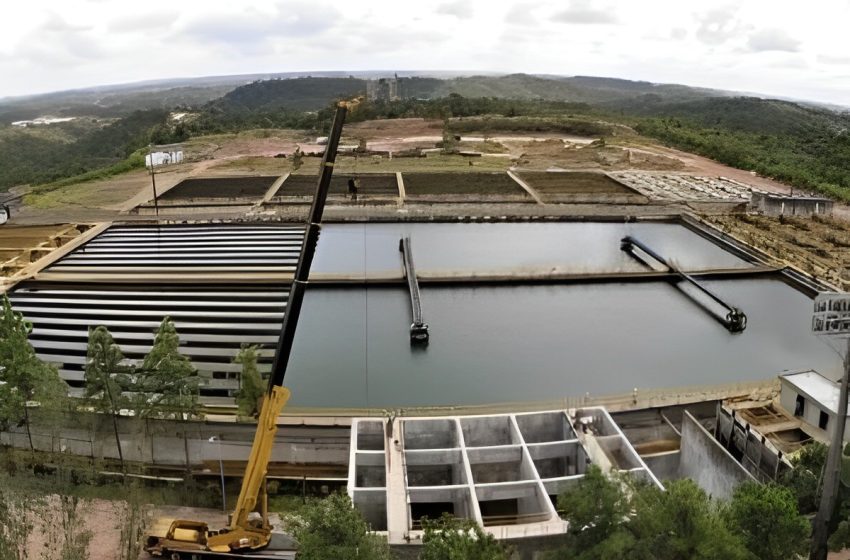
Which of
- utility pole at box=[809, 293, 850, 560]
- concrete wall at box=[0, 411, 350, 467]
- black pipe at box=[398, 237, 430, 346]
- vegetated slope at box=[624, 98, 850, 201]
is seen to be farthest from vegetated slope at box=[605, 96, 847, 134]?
concrete wall at box=[0, 411, 350, 467]

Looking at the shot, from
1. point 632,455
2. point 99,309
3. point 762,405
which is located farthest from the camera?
point 99,309

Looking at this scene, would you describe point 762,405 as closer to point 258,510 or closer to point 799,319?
point 799,319

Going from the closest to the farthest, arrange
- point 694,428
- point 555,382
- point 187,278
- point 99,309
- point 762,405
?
point 694,428, point 762,405, point 555,382, point 99,309, point 187,278

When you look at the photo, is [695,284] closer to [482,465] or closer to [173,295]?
[482,465]

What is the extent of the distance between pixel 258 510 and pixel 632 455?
592cm

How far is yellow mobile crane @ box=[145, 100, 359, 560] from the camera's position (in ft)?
27.7

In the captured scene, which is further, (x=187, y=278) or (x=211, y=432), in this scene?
(x=187, y=278)

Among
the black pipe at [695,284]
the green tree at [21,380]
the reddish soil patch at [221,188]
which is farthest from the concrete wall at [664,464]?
the reddish soil patch at [221,188]

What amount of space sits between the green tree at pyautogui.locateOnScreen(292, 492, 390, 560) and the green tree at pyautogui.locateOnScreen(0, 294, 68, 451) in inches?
233

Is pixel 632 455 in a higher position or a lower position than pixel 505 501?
higher

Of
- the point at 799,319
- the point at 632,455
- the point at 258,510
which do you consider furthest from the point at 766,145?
the point at 258,510

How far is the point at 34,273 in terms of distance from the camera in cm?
2062

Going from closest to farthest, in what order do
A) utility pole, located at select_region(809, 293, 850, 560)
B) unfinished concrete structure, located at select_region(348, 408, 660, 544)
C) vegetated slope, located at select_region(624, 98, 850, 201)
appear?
utility pole, located at select_region(809, 293, 850, 560) < unfinished concrete structure, located at select_region(348, 408, 660, 544) < vegetated slope, located at select_region(624, 98, 850, 201)

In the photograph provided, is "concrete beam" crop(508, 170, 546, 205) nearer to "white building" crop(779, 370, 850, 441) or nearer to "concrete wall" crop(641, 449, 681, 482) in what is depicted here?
"white building" crop(779, 370, 850, 441)
